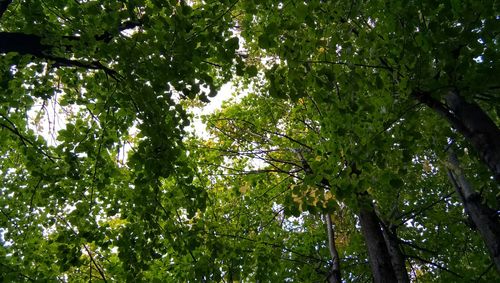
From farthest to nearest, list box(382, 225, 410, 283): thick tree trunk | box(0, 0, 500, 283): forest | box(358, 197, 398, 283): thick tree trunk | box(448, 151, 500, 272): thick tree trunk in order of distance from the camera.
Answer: box(382, 225, 410, 283): thick tree trunk, box(358, 197, 398, 283): thick tree trunk, box(448, 151, 500, 272): thick tree trunk, box(0, 0, 500, 283): forest

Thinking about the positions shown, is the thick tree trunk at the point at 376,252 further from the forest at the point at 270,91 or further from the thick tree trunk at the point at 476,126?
the thick tree trunk at the point at 476,126

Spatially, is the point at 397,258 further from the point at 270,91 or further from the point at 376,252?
the point at 270,91

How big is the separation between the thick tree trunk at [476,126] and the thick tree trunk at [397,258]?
123 inches

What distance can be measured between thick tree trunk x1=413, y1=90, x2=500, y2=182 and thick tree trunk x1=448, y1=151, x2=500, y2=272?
5.32 feet

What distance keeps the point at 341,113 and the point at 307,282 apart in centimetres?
415

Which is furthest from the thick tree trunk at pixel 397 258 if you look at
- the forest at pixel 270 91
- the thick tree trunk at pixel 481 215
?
the thick tree trunk at pixel 481 215

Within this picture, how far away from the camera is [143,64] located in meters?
3.08

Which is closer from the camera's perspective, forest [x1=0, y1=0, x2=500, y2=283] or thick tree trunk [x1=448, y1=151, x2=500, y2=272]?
forest [x1=0, y1=0, x2=500, y2=283]

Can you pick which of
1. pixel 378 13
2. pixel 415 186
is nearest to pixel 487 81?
pixel 378 13

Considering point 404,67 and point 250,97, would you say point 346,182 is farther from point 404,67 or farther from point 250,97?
point 250,97

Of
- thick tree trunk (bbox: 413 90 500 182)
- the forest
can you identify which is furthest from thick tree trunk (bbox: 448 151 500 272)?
thick tree trunk (bbox: 413 90 500 182)

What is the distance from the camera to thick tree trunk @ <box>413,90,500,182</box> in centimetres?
325

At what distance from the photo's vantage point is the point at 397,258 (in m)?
6.31

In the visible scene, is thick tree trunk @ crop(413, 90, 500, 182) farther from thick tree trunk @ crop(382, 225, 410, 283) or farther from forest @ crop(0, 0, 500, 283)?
thick tree trunk @ crop(382, 225, 410, 283)
